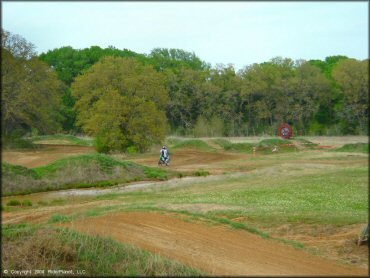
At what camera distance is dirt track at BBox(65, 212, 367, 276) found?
8.22 metres

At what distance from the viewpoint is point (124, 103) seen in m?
47.1

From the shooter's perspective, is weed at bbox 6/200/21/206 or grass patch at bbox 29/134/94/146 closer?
weed at bbox 6/200/21/206

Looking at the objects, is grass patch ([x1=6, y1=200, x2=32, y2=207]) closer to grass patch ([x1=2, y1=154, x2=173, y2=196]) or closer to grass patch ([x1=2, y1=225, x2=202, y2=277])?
grass patch ([x1=2, y1=154, x2=173, y2=196])

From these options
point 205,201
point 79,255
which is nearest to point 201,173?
point 205,201

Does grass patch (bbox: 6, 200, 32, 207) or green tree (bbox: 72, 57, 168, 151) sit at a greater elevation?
green tree (bbox: 72, 57, 168, 151)

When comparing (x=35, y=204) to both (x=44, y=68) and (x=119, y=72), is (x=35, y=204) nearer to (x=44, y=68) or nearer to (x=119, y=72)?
(x=119, y=72)

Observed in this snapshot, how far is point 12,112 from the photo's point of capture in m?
45.7

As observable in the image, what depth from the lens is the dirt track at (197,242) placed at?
8.22 metres

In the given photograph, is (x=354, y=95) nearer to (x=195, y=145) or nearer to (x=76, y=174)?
(x=76, y=174)


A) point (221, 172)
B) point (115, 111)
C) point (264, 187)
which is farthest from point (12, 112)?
point (264, 187)

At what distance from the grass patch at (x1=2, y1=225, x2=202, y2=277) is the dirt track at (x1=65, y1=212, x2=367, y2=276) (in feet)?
1.83

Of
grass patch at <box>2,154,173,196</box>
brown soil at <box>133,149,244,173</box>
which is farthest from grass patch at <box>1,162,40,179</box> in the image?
brown soil at <box>133,149,244,173</box>

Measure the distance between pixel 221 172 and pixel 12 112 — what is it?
2296cm

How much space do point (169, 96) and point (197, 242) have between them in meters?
40.0
